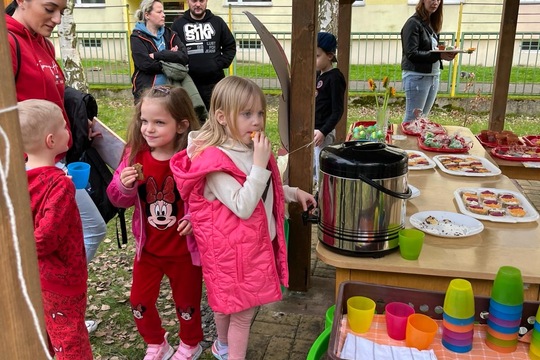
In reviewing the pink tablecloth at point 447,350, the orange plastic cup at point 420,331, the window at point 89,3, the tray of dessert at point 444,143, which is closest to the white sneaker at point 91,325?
the pink tablecloth at point 447,350

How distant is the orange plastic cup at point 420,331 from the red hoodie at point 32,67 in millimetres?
1962

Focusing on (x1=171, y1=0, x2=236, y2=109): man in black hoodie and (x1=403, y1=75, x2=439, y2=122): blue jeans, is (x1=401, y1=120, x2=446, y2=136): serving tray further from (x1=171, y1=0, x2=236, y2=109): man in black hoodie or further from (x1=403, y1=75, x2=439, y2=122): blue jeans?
(x1=171, y1=0, x2=236, y2=109): man in black hoodie

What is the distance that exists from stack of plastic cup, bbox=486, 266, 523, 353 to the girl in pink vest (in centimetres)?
92

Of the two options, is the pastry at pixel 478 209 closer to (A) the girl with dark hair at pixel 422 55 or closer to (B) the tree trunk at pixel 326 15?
(A) the girl with dark hair at pixel 422 55

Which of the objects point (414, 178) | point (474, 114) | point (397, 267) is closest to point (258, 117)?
point (397, 267)

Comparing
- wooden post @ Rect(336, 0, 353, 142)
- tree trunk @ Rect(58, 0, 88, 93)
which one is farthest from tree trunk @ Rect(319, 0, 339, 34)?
tree trunk @ Rect(58, 0, 88, 93)

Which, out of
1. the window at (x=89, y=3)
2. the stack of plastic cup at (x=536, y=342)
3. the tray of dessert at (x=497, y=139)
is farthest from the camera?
the window at (x=89, y=3)

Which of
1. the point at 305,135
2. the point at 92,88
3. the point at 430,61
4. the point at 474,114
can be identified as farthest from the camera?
the point at 92,88

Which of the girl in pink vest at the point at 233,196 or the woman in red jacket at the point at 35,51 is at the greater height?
the woman in red jacket at the point at 35,51

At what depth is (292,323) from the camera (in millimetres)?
3092

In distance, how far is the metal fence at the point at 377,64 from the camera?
11531mm

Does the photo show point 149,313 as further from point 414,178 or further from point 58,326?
point 414,178

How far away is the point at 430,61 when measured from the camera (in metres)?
5.38

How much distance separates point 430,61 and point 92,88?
8.42 meters
